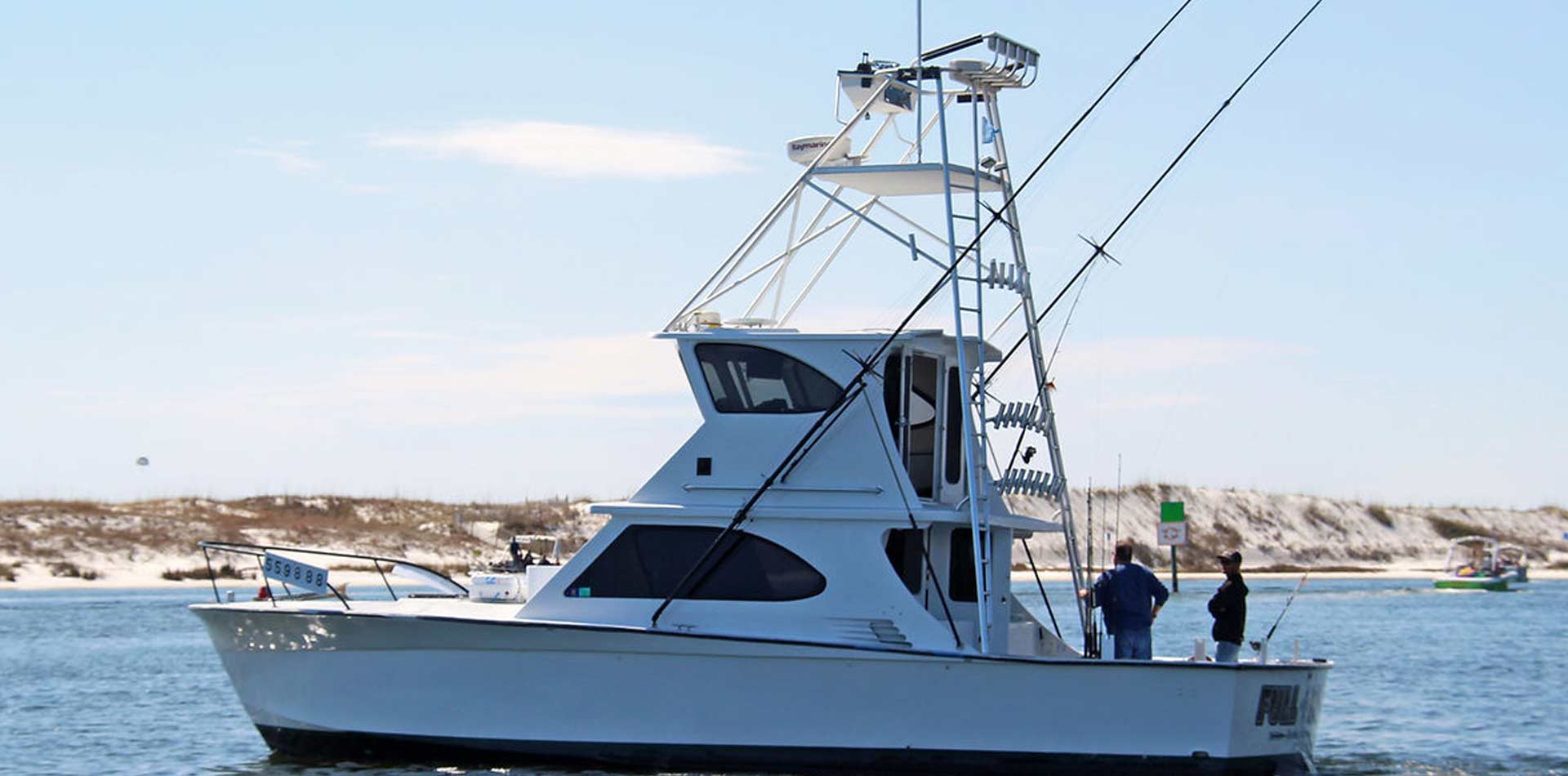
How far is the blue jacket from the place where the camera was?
1411cm

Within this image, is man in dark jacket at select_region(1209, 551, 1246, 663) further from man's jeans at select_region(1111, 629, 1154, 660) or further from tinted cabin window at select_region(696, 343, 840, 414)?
tinted cabin window at select_region(696, 343, 840, 414)

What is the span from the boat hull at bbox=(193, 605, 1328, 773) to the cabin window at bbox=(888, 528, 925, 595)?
1069mm

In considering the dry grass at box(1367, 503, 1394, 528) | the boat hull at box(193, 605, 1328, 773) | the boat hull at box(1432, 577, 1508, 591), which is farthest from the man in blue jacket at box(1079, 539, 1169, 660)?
the dry grass at box(1367, 503, 1394, 528)

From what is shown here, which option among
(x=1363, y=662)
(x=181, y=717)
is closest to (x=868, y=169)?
(x=181, y=717)

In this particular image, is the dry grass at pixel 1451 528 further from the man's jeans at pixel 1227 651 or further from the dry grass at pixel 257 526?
the man's jeans at pixel 1227 651

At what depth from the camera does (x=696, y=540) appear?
1441cm

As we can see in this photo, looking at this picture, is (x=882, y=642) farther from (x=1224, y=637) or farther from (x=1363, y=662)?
(x=1363, y=662)

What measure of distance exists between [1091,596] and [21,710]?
12602 millimetres

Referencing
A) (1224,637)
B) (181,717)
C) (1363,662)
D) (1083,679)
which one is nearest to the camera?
(1083,679)

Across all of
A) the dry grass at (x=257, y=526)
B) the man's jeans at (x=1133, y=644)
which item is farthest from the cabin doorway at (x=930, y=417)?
the dry grass at (x=257, y=526)

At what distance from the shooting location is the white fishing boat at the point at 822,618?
1346 centimetres

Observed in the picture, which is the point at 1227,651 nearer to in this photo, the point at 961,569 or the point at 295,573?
the point at 961,569

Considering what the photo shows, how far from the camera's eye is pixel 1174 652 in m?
29.5

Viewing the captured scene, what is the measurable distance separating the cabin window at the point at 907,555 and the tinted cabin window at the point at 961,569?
1.07ft
